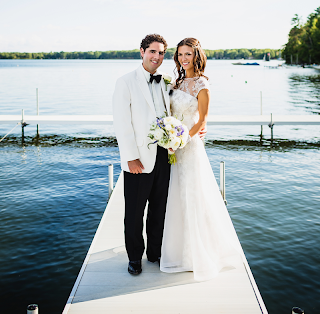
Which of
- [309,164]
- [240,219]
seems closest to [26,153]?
[240,219]

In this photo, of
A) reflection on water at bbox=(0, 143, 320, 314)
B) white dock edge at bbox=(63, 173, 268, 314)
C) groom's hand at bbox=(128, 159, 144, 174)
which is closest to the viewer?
white dock edge at bbox=(63, 173, 268, 314)

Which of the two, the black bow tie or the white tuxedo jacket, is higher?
the black bow tie

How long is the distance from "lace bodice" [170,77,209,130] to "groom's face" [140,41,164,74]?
365 mm

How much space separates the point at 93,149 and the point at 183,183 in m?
9.68

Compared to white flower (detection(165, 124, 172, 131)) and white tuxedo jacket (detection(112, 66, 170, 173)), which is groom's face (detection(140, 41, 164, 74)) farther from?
white flower (detection(165, 124, 172, 131))

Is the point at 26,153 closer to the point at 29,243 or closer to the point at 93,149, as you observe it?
the point at 93,149

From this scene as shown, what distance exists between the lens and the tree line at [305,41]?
79600 millimetres

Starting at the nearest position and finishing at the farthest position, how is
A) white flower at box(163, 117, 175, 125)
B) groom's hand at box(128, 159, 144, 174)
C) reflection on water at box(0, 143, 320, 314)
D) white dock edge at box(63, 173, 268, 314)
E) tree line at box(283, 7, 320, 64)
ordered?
white dock edge at box(63, 173, 268, 314) → white flower at box(163, 117, 175, 125) → groom's hand at box(128, 159, 144, 174) → reflection on water at box(0, 143, 320, 314) → tree line at box(283, 7, 320, 64)

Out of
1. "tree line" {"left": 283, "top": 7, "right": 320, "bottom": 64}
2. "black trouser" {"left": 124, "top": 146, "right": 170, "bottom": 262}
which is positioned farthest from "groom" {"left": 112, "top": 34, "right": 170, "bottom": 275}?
"tree line" {"left": 283, "top": 7, "right": 320, "bottom": 64}

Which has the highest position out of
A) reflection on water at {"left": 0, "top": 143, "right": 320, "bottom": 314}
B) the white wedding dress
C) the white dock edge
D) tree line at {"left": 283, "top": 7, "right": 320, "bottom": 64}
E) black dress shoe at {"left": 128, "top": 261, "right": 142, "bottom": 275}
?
tree line at {"left": 283, "top": 7, "right": 320, "bottom": 64}

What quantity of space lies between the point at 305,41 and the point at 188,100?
95.0m

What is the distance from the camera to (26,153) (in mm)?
11938

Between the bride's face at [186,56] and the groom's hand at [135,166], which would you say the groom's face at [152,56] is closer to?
the bride's face at [186,56]

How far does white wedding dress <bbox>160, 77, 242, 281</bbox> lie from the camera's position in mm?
3443
